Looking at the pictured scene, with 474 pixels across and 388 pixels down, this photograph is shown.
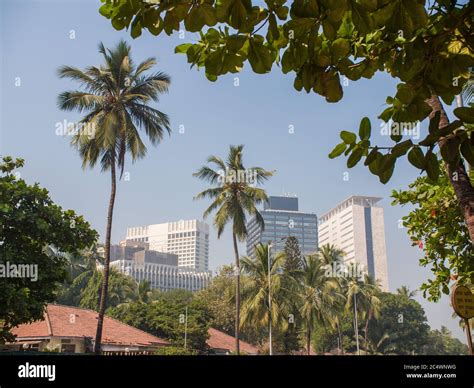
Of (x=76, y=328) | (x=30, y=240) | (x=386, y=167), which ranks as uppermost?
(x=30, y=240)

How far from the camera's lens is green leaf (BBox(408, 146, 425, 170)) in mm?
1911

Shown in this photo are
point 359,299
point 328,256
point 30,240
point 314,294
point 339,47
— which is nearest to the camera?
point 339,47

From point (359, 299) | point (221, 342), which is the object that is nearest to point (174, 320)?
point (221, 342)

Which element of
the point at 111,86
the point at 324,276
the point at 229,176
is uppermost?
the point at 111,86

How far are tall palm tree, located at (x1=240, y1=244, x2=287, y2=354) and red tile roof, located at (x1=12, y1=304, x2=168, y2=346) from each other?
7.86 meters

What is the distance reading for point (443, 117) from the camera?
530 centimetres

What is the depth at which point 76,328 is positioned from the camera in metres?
34.4

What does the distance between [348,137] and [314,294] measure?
164ft

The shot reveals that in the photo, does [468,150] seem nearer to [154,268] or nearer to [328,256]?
[328,256]

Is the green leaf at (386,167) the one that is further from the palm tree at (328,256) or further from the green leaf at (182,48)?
the palm tree at (328,256)

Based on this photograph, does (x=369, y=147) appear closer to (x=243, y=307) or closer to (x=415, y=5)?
(x=415, y=5)

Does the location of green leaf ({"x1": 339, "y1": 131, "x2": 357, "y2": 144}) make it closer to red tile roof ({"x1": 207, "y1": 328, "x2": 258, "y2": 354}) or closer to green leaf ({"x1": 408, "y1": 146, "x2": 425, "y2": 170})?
green leaf ({"x1": 408, "y1": 146, "x2": 425, "y2": 170})
